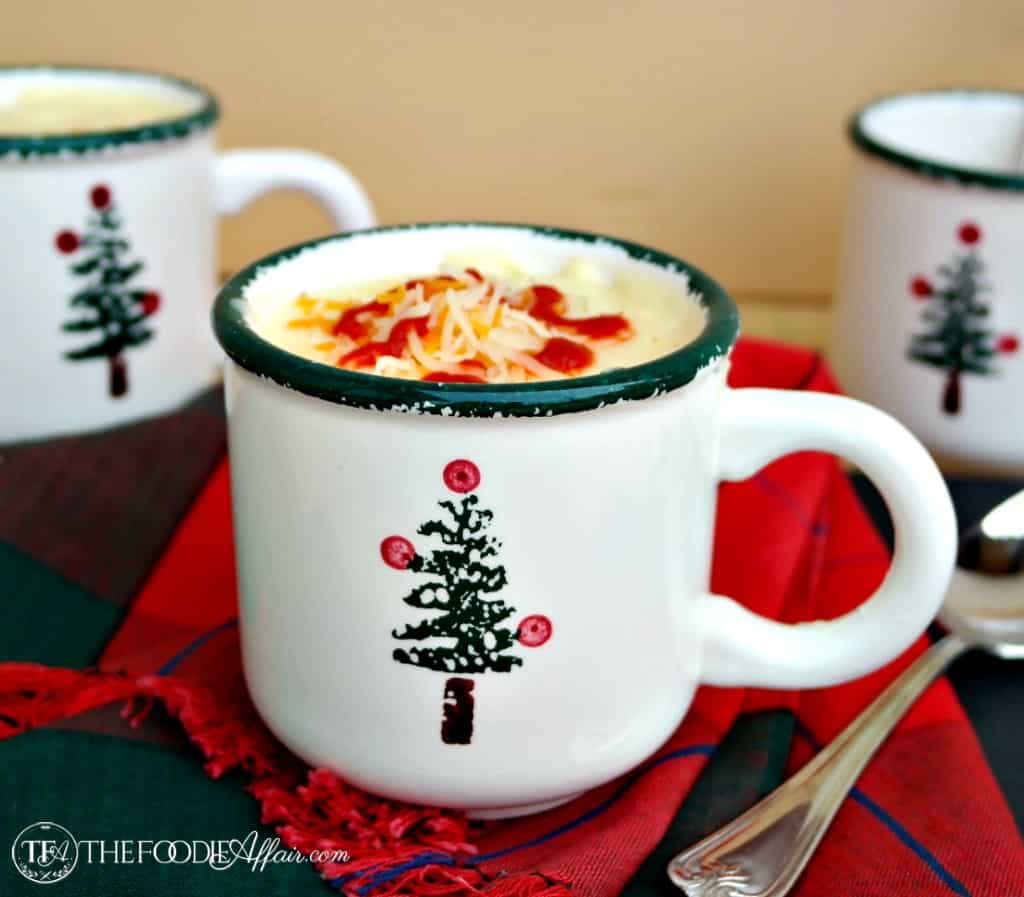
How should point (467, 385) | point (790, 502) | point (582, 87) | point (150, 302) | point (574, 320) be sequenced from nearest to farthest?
point (467, 385), point (574, 320), point (790, 502), point (150, 302), point (582, 87)

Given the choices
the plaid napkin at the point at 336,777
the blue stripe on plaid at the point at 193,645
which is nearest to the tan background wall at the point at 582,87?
the plaid napkin at the point at 336,777

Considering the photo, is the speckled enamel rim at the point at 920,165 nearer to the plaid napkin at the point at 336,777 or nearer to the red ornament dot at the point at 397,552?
the plaid napkin at the point at 336,777

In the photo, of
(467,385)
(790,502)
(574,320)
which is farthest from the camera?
(790,502)

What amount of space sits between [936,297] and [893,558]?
325 mm

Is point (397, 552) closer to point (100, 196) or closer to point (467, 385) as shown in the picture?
point (467, 385)

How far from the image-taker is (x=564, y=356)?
53 cm

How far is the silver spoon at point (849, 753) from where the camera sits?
1.71 feet

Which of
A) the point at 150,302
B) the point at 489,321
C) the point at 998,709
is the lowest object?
the point at 998,709

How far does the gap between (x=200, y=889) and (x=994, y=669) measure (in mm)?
411

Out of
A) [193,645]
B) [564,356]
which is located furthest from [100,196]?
[564,356]

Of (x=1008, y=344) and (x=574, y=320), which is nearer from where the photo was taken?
(x=574, y=320)

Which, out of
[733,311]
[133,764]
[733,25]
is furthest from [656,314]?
[733,25]

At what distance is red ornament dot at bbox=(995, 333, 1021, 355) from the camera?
82 centimetres

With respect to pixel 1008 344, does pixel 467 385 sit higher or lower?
higher
